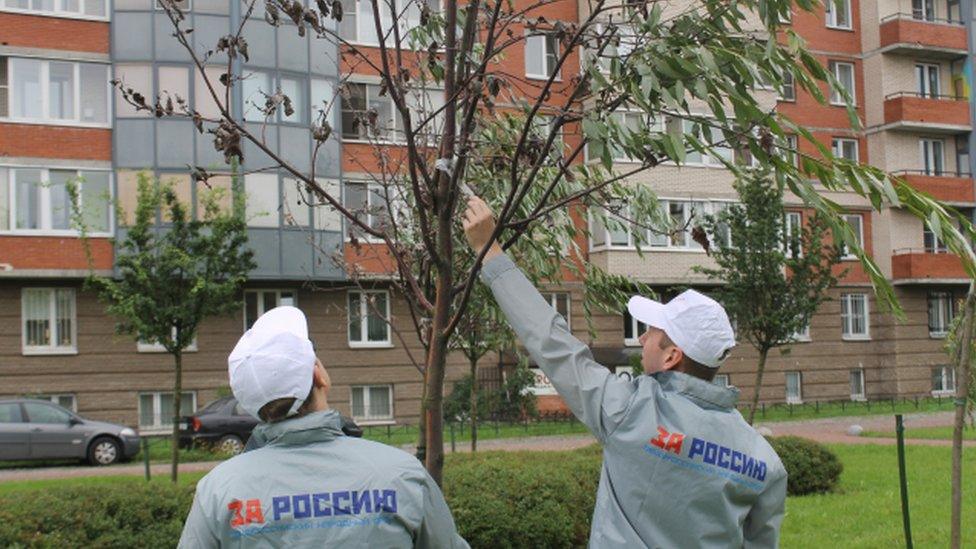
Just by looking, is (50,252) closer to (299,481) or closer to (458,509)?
(458,509)

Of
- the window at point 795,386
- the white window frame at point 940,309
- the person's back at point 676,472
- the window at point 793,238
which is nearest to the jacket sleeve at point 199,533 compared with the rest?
the person's back at point 676,472

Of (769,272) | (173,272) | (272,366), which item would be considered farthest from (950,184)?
(272,366)

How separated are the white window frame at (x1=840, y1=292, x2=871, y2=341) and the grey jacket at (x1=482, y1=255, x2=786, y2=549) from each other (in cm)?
3795

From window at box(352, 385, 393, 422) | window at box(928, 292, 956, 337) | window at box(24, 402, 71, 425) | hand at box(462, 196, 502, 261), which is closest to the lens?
hand at box(462, 196, 502, 261)

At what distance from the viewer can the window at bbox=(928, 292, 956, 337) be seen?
4116cm

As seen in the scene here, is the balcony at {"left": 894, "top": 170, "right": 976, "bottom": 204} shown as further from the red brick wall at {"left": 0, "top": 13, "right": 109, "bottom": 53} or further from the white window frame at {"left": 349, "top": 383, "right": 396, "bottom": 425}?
the red brick wall at {"left": 0, "top": 13, "right": 109, "bottom": 53}

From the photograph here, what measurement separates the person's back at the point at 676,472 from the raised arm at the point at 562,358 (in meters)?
0.05

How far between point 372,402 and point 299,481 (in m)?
29.4

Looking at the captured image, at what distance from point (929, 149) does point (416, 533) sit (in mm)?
42380

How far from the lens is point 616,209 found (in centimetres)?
445

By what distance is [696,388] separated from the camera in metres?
3.58

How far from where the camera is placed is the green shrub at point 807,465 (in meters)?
14.2

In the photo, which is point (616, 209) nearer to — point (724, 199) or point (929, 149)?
point (724, 199)

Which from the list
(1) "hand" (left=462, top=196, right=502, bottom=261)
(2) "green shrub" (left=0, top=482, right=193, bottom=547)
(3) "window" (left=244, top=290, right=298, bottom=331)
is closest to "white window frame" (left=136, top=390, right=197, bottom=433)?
(3) "window" (left=244, top=290, right=298, bottom=331)
